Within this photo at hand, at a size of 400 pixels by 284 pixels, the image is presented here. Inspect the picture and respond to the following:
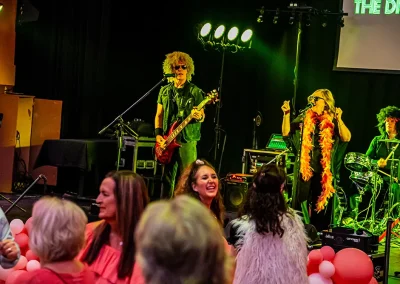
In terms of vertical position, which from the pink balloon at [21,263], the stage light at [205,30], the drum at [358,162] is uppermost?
the stage light at [205,30]

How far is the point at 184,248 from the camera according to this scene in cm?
167

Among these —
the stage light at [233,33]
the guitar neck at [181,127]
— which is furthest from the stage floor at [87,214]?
the stage light at [233,33]

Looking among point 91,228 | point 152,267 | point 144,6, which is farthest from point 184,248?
point 144,6

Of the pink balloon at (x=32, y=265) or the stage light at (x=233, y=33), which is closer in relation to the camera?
the pink balloon at (x=32, y=265)

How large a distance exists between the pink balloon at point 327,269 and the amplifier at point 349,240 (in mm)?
1057

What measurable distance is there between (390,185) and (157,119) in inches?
106

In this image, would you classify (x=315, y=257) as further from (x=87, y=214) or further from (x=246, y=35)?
(x=246, y=35)

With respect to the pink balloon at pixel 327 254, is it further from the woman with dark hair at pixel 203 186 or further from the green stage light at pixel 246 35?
the green stage light at pixel 246 35

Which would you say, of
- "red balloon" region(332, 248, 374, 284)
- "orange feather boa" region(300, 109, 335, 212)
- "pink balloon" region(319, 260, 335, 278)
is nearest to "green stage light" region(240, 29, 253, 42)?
"orange feather boa" region(300, 109, 335, 212)

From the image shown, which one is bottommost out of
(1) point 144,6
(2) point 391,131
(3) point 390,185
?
(3) point 390,185

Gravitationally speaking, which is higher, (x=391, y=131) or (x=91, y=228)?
(x=391, y=131)

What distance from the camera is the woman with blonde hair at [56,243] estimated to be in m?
2.33

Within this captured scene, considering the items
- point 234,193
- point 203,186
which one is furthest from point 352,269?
point 234,193

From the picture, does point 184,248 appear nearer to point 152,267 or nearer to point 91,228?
point 152,267
